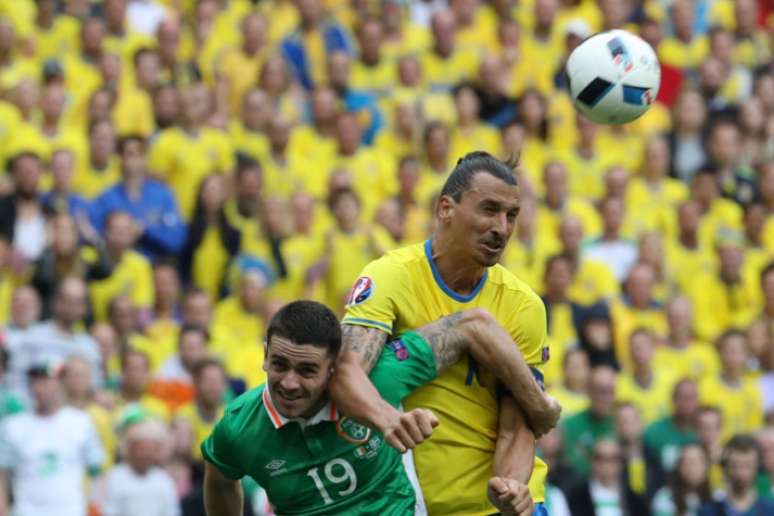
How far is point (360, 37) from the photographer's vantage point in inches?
591

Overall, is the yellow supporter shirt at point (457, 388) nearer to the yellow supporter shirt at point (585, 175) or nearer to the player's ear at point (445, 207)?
the player's ear at point (445, 207)

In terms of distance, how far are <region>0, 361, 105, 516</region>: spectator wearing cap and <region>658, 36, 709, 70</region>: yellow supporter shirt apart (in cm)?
778

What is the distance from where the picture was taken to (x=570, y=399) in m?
12.4

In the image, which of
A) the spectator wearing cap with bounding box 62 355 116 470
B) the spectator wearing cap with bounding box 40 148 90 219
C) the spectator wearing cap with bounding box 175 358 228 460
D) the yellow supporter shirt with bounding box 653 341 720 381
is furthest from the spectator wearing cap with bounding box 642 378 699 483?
the spectator wearing cap with bounding box 40 148 90 219

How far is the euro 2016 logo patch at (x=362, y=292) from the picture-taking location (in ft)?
21.8

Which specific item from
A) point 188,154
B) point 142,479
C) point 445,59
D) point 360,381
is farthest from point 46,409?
point 445,59

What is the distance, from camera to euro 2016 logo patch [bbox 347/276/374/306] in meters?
6.64

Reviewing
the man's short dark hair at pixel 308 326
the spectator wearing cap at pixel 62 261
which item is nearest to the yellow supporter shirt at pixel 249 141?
the spectator wearing cap at pixel 62 261

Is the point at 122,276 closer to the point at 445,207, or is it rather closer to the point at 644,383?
the point at 644,383

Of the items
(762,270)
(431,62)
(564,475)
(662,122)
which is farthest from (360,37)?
(564,475)

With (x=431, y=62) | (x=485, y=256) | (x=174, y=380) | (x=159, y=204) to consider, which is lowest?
(x=485, y=256)

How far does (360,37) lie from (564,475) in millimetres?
4936

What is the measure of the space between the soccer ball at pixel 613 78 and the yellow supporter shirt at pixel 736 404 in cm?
601

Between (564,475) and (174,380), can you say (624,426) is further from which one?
(174,380)
